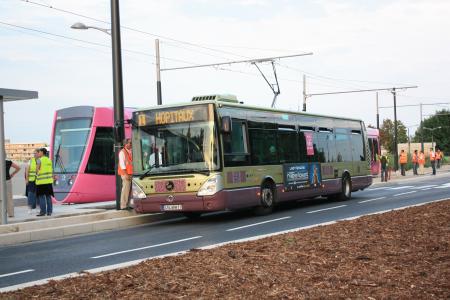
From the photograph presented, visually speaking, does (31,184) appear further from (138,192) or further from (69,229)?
(69,229)

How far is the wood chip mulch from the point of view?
18.5 ft

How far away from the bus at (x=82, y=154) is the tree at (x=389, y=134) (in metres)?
91.5

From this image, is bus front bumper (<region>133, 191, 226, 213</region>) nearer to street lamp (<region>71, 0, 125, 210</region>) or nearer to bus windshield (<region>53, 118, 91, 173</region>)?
street lamp (<region>71, 0, 125, 210</region>)

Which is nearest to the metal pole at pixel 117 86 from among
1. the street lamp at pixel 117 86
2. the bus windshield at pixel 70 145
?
the street lamp at pixel 117 86

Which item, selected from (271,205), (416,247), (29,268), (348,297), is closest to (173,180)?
(271,205)

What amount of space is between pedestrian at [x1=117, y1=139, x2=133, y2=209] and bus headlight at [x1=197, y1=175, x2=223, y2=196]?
9.44 feet

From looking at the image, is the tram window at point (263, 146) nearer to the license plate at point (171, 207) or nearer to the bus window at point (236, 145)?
the bus window at point (236, 145)

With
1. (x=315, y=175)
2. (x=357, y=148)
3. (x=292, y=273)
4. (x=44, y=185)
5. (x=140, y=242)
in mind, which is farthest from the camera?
(x=357, y=148)

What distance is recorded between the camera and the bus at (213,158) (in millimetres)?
14383

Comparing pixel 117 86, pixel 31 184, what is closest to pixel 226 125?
pixel 117 86

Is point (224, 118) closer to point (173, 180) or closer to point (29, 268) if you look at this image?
point (173, 180)

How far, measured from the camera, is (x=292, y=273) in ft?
21.2

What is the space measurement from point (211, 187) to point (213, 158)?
0.66 meters

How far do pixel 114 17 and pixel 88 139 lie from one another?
6.11m
